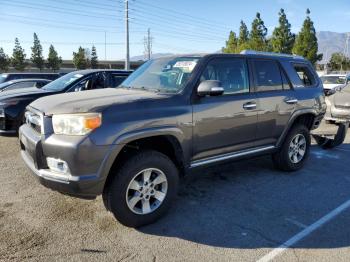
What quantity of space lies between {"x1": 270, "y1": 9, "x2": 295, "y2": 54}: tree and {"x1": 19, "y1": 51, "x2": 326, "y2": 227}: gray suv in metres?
37.3

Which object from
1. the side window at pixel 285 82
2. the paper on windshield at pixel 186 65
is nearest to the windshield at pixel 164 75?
the paper on windshield at pixel 186 65

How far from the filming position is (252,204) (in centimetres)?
453

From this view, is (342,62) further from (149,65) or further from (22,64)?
(149,65)

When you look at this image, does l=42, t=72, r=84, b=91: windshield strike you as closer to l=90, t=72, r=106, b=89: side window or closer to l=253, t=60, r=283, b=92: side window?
l=90, t=72, r=106, b=89: side window

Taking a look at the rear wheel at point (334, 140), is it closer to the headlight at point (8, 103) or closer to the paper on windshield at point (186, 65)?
the paper on windshield at point (186, 65)

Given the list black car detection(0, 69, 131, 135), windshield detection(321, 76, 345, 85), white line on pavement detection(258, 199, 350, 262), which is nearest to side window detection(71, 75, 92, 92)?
black car detection(0, 69, 131, 135)

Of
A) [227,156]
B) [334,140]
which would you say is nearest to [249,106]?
[227,156]

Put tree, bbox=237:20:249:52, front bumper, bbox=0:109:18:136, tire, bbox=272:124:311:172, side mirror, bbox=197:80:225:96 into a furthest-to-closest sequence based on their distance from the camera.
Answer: tree, bbox=237:20:249:52 → front bumper, bbox=0:109:18:136 → tire, bbox=272:124:311:172 → side mirror, bbox=197:80:225:96

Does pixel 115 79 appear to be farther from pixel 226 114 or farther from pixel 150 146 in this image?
pixel 150 146

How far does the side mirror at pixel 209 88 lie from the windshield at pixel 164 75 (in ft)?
0.75

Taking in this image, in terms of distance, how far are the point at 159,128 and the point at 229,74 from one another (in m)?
1.49

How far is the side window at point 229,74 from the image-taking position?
14.9 ft

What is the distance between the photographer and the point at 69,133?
11.3 ft

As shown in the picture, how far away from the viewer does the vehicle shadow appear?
373cm
